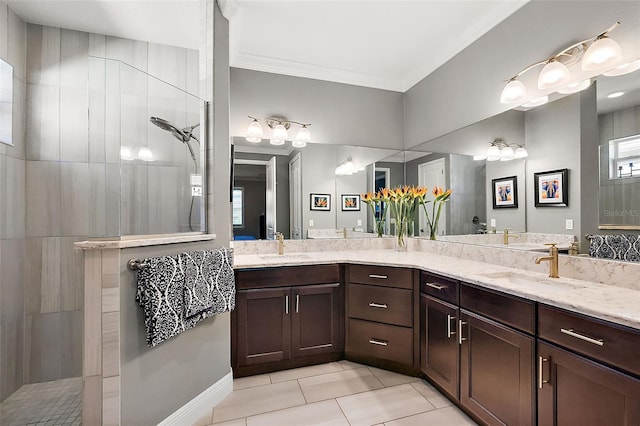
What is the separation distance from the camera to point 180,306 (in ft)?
5.27

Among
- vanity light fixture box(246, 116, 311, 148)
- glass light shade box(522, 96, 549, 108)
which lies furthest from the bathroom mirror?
glass light shade box(522, 96, 549, 108)

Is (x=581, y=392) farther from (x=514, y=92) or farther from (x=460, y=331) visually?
(x=514, y=92)

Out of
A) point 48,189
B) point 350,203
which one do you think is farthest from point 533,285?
point 48,189

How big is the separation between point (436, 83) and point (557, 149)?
1444 millimetres

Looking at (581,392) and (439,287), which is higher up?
(439,287)

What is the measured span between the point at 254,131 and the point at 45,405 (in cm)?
249

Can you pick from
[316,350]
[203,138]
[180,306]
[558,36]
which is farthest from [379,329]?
[558,36]

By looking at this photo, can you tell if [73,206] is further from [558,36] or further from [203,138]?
[558,36]

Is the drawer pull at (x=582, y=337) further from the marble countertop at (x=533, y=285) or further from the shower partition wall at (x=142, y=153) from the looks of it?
the shower partition wall at (x=142, y=153)

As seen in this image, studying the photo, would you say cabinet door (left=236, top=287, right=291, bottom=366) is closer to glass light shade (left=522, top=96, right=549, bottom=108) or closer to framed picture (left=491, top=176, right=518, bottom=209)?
framed picture (left=491, top=176, right=518, bottom=209)

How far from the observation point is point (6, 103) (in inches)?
74.0

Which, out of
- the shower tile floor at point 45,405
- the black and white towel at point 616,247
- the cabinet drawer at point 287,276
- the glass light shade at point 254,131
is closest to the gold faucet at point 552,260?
the black and white towel at point 616,247

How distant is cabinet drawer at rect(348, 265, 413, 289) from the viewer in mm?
2287

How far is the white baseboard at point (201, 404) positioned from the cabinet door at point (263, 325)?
8.5 inches
